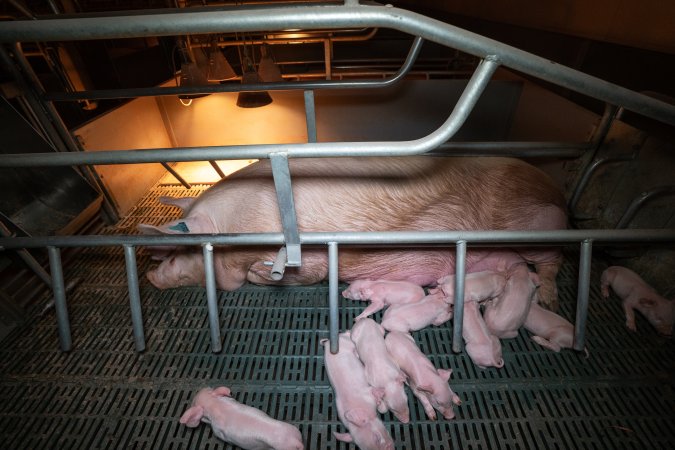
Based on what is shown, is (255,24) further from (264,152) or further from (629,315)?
(629,315)

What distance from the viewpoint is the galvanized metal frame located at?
93 centimetres

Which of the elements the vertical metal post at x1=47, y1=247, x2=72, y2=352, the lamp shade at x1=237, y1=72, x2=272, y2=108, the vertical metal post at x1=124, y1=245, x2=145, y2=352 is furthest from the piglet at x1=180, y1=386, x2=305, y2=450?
the lamp shade at x1=237, y1=72, x2=272, y2=108

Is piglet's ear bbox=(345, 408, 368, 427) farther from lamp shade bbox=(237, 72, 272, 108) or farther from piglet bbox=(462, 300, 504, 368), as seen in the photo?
lamp shade bbox=(237, 72, 272, 108)

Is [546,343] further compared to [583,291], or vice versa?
[546,343]

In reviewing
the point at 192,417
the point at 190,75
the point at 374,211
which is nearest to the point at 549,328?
the point at 374,211

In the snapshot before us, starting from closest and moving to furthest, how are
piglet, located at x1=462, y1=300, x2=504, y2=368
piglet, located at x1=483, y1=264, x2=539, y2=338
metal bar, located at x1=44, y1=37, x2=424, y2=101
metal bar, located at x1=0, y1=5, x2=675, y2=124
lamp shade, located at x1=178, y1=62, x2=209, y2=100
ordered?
metal bar, located at x1=0, y1=5, x2=675, y2=124 → piglet, located at x1=462, y1=300, x2=504, y2=368 → piglet, located at x1=483, y1=264, x2=539, y2=338 → metal bar, located at x1=44, y1=37, x2=424, y2=101 → lamp shade, located at x1=178, y1=62, x2=209, y2=100

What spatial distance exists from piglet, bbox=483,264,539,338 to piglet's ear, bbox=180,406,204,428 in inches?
55.4

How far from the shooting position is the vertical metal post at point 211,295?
1.53 meters

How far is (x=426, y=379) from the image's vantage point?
1501 millimetres

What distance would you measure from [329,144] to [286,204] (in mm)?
290

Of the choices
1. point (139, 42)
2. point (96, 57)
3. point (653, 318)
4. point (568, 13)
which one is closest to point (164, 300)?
point (653, 318)

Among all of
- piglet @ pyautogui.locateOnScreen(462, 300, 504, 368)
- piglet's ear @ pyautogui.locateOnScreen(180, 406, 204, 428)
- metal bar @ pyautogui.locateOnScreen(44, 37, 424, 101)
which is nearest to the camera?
piglet's ear @ pyautogui.locateOnScreen(180, 406, 204, 428)

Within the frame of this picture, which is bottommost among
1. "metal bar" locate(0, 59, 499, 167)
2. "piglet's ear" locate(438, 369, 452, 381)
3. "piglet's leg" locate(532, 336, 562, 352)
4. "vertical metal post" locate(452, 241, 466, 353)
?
"piglet's leg" locate(532, 336, 562, 352)

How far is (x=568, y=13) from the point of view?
289 centimetres
